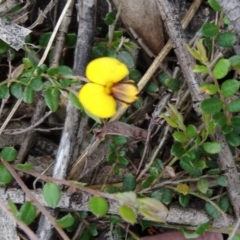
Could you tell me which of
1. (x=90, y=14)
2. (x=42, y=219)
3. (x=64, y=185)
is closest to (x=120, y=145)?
(x=64, y=185)

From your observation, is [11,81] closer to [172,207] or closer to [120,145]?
[120,145]

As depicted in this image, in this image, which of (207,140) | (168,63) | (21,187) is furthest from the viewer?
(168,63)

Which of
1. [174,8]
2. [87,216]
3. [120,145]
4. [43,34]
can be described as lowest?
[87,216]

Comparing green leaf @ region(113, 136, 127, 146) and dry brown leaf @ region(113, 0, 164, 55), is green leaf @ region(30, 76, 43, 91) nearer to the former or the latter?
green leaf @ region(113, 136, 127, 146)

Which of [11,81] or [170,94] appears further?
[170,94]

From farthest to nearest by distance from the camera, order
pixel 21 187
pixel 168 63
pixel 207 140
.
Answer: pixel 168 63 < pixel 207 140 < pixel 21 187

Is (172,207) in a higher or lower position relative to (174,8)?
lower

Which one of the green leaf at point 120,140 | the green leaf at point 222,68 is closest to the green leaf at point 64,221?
the green leaf at point 120,140
